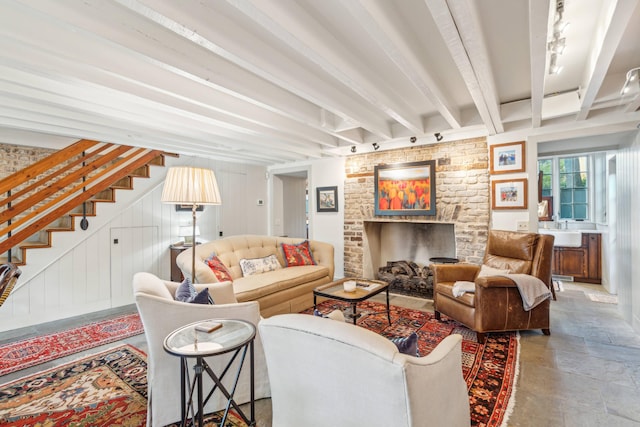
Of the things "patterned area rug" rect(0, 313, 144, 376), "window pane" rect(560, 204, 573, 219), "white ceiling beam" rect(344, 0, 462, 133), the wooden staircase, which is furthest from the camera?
"window pane" rect(560, 204, 573, 219)

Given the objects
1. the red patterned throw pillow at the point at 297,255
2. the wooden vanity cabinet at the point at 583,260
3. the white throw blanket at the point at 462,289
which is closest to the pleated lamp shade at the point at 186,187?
the red patterned throw pillow at the point at 297,255

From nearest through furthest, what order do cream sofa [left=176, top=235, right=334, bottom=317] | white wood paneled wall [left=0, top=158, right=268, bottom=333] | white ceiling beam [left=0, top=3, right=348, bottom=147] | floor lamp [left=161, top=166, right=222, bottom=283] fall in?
white ceiling beam [left=0, top=3, right=348, bottom=147]
floor lamp [left=161, top=166, right=222, bottom=283]
cream sofa [left=176, top=235, right=334, bottom=317]
white wood paneled wall [left=0, top=158, right=268, bottom=333]

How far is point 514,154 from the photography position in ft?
11.9

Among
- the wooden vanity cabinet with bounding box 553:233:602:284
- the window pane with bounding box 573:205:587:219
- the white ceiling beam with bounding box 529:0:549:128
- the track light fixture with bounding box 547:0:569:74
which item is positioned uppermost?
the track light fixture with bounding box 547:0:569:74

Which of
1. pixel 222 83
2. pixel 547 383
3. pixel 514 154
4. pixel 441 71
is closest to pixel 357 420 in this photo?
pixel 547 383

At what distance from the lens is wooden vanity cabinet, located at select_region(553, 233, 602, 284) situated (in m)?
4.83

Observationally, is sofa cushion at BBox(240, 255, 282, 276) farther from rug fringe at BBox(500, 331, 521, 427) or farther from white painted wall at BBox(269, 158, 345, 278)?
rug fringe at BBox(500, 331, 521, 427)

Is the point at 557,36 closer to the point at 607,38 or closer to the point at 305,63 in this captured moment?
the point at 607,38

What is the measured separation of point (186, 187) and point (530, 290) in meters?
3.25

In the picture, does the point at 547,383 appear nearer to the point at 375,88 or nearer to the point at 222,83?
the point at 375,88

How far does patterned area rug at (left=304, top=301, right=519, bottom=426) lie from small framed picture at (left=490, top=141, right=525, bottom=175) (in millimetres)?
1949

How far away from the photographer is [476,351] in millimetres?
2605

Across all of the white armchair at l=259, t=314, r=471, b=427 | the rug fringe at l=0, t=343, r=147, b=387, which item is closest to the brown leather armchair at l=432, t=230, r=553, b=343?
the white armchair at l=259, t=314, r=471, b=427

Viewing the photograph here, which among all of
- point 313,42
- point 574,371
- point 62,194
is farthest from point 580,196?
point 62,194
